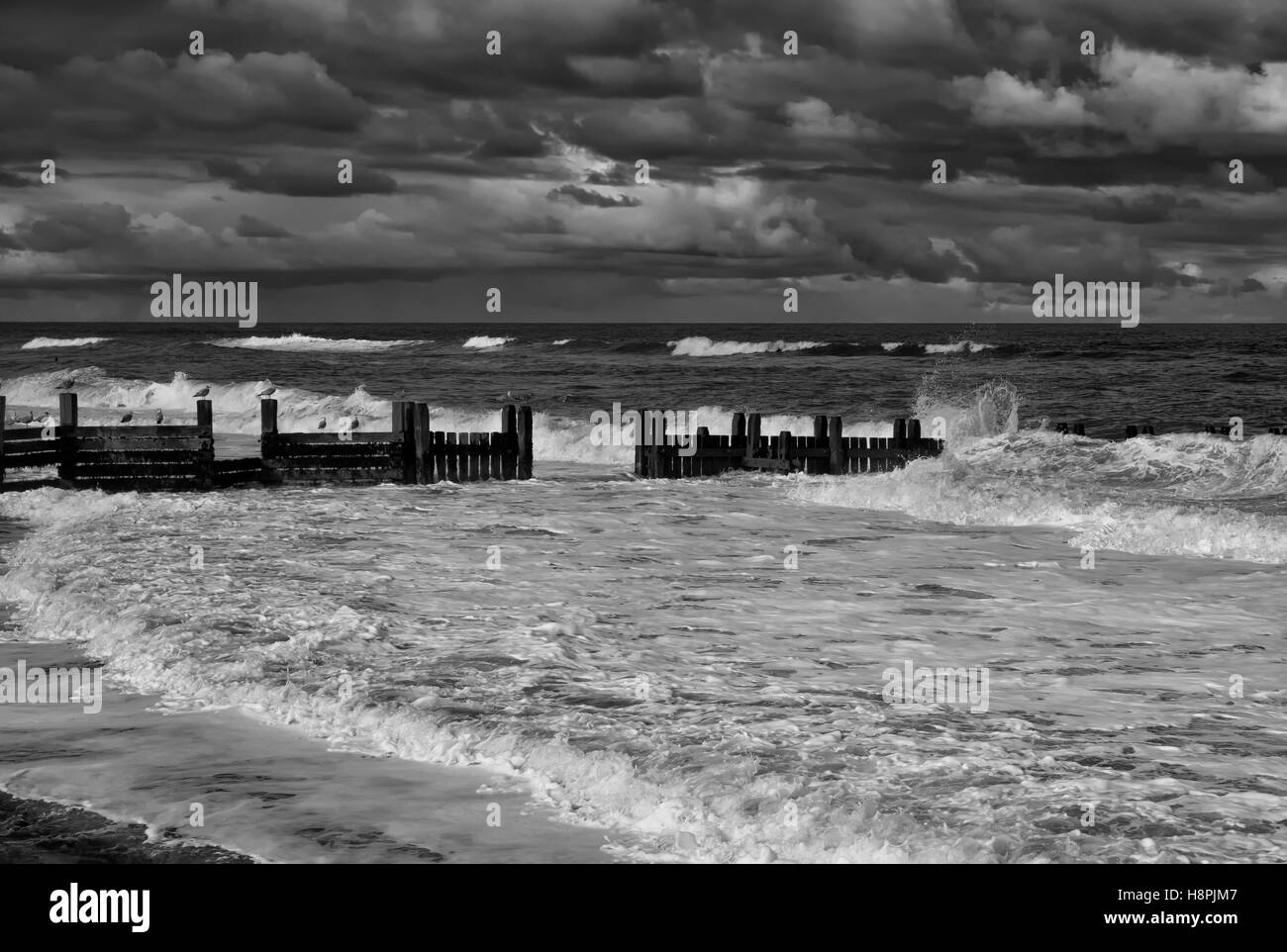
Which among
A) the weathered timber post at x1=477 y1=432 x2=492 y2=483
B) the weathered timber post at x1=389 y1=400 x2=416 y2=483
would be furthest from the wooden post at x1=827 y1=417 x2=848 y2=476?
the weathered timber post at x1=389 y1=400 x2=416 y2=483

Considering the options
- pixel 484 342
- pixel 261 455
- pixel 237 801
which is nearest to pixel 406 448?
pixel 261 455

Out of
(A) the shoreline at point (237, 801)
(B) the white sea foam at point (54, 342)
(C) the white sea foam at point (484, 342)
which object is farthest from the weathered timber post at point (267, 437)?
(B) the white sea foam at point (54, 342)

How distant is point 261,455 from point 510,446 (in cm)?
499

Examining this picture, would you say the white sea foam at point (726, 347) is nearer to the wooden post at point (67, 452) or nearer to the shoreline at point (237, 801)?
the wooden post at point (67, 452)

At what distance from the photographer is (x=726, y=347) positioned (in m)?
100

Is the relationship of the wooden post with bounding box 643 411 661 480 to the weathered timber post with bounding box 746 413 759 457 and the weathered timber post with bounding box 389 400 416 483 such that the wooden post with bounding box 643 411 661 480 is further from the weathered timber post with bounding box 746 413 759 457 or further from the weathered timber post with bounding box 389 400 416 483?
the weathered timber post with bounding box 389 400 416 483

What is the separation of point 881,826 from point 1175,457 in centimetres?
2086

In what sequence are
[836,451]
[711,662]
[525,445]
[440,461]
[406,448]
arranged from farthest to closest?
[836,451]
[525,445]
[440,461]
[406,448]
[711,662]

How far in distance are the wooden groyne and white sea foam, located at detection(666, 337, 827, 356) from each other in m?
70.2

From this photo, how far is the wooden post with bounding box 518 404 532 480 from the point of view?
26.2 metres

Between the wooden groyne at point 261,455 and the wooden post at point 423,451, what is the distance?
Result: 20 millimetres

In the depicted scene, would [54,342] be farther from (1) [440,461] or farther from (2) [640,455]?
(2) [640,455]

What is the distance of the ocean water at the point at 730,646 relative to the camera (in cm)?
696

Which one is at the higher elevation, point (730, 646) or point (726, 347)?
point (726, 347)
